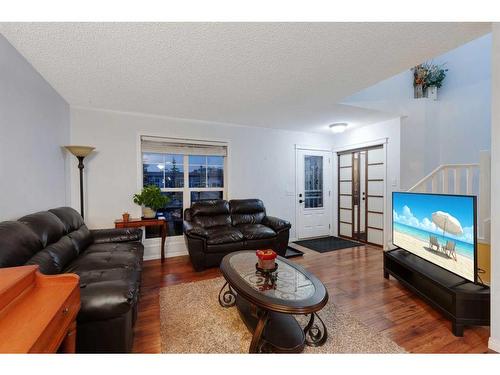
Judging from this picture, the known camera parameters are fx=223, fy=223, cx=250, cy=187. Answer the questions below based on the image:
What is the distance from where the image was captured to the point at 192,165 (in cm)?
404

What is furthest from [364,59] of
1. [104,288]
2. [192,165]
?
[192,165]

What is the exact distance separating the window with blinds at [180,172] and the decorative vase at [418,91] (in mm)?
3532

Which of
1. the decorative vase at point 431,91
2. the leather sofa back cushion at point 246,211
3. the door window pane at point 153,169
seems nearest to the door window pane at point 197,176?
the door window pane at point 153,169

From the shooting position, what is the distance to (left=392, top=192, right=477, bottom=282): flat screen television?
183 cm

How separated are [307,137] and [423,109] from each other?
2049 millimetres

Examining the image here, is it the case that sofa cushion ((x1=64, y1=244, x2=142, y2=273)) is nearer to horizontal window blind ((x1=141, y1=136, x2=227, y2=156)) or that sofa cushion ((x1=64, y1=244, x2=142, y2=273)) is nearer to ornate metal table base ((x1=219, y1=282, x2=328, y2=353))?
ornate metal table base ((x1=219, y1=282, x2=328, y2=353))

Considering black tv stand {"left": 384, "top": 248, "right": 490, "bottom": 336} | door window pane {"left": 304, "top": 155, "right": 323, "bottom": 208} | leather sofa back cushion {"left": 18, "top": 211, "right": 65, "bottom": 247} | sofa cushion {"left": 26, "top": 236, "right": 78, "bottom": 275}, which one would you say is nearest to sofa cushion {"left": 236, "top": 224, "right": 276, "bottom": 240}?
black tv stand {"left": 384, "top": 248, "right": 490, "bottom": 336}

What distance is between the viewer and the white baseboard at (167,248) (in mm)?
3635

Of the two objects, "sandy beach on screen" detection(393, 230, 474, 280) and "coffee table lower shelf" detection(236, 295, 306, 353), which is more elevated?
"sandy beach on screen" detection(393, 230, 474, 280)

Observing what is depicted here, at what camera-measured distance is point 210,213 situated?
147 inches

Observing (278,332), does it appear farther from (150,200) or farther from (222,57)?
(150,200)

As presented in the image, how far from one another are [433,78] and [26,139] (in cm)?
573

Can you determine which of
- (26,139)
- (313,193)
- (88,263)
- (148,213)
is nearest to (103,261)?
(88,263)
